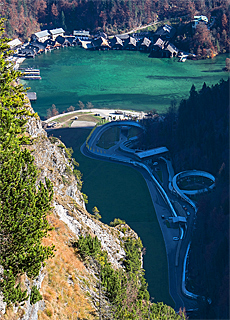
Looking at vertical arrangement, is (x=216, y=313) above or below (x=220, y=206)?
below

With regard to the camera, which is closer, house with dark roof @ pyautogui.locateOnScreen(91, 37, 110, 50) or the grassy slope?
the grassy slope

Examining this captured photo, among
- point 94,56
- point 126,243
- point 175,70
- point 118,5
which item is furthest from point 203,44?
point 126,243

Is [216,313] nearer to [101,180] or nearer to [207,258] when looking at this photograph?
[207,258]

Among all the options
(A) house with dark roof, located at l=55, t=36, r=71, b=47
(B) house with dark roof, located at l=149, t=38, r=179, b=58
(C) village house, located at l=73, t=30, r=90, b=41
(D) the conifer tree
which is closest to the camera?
(D) the conifer tree

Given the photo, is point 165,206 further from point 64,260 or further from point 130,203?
point 64,260

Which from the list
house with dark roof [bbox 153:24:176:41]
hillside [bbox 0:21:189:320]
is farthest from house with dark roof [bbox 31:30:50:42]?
hillside [bbox 0:21:189:320]

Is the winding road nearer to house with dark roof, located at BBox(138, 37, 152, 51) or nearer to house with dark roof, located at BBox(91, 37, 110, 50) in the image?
house with dark roof, located at BBox(138, 37, 152, 51)

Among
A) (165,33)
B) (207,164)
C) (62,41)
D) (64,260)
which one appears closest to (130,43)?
(165,33)

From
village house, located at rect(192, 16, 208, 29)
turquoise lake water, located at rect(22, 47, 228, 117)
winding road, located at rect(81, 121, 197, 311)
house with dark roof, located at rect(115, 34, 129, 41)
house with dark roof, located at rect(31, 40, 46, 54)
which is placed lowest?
winding road, located at rect(81, 121, 197, 311)

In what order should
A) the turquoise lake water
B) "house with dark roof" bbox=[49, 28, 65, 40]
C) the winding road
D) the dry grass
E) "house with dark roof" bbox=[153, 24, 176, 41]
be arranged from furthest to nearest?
"house with dark roof" bbox=[49, 28, 65, 40]
"house with dark roof" bbox=[153, 24, 176, 41]
the turquoise lake water
the winding road
the dry grass
